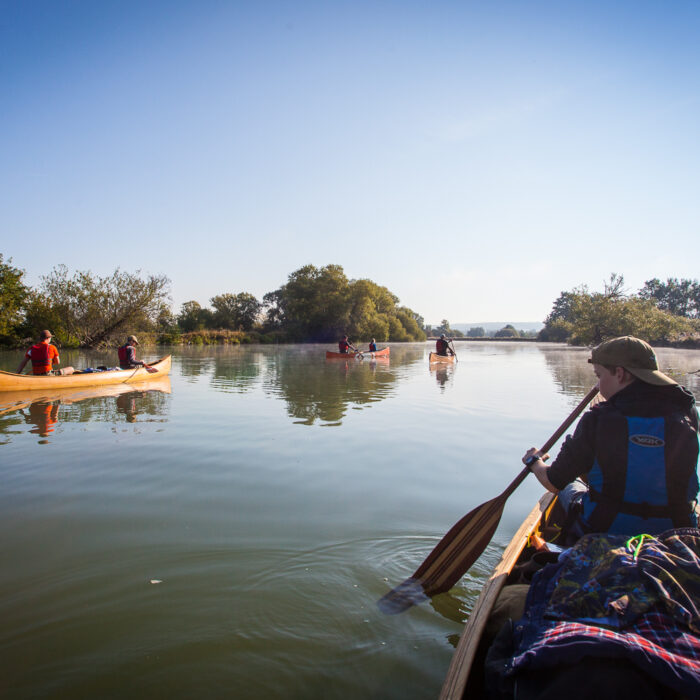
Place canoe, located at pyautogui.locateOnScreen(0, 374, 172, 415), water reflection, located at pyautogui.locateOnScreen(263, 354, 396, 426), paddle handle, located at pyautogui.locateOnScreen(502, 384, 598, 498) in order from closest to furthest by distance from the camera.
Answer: paddle handle, located at pyautogui.locateOnScreen(502, 384, 598, 498)
water reflection, located at pyautogui.locateOnScreen(263, 354, 396, 426)
canoe, located at pyautogui.locateOnScreen(0, 374, 172, 415)

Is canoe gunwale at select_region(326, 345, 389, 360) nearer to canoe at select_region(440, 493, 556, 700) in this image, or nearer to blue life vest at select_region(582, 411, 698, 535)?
canoe at select_region(440, 493, 556, 700)

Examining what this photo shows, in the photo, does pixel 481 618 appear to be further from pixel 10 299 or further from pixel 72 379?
Result: pixel 10 299

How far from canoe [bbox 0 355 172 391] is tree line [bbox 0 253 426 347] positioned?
23894mm

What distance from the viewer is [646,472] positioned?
2.46 m

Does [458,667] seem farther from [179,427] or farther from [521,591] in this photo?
[179,427]

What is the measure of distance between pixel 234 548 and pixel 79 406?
917cm

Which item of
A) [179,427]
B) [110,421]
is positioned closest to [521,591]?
[179,427]

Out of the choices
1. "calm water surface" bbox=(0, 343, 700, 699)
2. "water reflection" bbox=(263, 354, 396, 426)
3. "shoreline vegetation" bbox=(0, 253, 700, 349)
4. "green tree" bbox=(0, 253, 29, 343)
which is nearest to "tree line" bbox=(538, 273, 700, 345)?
"shoreline vegetation" bbox=(0, 253, 700, 349)

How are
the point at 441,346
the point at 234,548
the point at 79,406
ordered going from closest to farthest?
1. the point at 234,548
2. the point at 79,406
3. the point at 441,346

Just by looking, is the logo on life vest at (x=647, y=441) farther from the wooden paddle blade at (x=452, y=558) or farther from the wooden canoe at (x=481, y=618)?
the wooden paddle blade at (x=452, y=558)

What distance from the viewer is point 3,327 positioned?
109 feet

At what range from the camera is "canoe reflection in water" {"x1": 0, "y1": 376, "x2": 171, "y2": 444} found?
9484mm

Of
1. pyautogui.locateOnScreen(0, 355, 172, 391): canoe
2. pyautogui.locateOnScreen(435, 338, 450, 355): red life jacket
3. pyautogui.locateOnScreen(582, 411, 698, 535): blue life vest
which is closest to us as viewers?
pyautogui.locateOnScreen(582, 411, 698, 535): blue life vest

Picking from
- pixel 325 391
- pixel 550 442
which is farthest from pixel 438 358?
pixel 550 442
